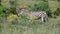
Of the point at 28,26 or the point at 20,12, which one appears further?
the point at 20,12

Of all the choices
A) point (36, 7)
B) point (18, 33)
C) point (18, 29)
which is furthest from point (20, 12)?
point (18, 33)

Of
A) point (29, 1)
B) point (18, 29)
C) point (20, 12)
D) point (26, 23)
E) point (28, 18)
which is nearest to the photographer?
point (18, 29)

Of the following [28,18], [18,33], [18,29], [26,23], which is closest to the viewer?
[18,33]

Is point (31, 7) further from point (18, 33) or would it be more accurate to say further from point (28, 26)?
point (18, 33)

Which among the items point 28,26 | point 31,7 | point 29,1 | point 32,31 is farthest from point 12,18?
point 29,1

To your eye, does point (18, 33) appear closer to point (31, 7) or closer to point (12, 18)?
point (12, 18)

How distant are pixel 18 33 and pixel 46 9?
545cm

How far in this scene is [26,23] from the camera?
12133mm

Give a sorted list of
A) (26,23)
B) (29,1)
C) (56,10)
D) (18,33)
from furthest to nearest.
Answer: (29,1) → (56,10) → (26,23) → (18,33)

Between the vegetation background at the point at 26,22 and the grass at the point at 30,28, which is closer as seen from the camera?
the grass at the point at 30,28

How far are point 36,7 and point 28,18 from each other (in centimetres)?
263

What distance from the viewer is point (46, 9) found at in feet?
50.0

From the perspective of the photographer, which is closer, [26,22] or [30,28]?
[30,28]

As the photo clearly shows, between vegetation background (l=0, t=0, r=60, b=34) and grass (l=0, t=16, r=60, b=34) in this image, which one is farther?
vegetation background (l=0, t=0, r=60, b=34)
